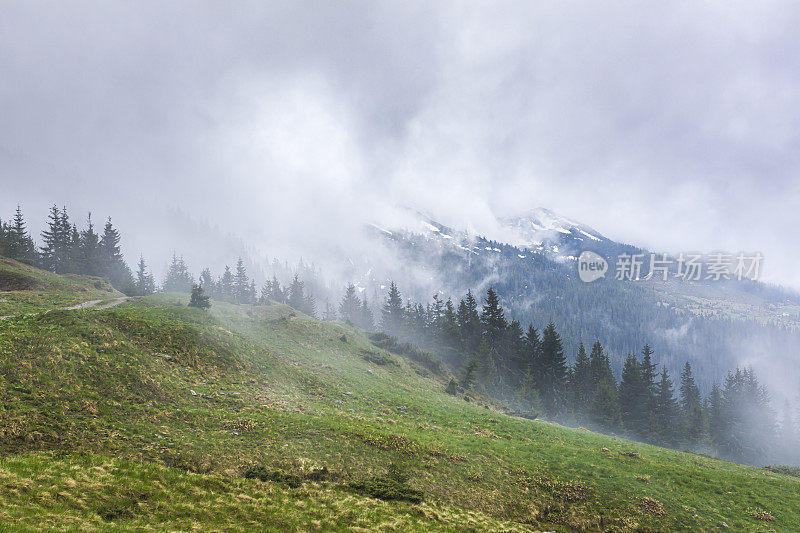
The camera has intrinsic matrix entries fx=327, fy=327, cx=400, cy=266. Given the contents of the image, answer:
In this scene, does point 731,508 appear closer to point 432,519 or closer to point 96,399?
point 432,519

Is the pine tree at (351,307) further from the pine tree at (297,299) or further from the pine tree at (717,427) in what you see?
the pine tree at (717,427)

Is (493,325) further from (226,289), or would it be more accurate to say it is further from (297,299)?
(226,289)

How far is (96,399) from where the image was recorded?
17.9 meters

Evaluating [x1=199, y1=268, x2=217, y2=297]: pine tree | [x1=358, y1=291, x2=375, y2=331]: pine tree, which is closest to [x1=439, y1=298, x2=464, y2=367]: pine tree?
[x1=358, y1=291, x2=375, y2=331]: pine tree

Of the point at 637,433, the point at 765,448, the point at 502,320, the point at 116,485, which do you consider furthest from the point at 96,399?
the point at 765,448

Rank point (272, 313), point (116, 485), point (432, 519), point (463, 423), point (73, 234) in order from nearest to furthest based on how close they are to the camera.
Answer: point (116, 485)
point (432, 519)
point (463, 423)
point (272, 313)
point (73, 234)

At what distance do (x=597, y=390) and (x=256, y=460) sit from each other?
7479 cm

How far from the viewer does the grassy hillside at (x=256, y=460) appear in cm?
1235

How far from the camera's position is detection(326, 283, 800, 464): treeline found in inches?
2712

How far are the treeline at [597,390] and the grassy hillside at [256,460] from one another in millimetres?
31238

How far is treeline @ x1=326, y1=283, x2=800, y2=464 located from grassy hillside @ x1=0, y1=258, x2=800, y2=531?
1230 inches

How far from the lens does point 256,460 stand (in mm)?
17250

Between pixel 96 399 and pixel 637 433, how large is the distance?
290ft

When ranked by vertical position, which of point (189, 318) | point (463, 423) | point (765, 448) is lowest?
point (765, 448)
